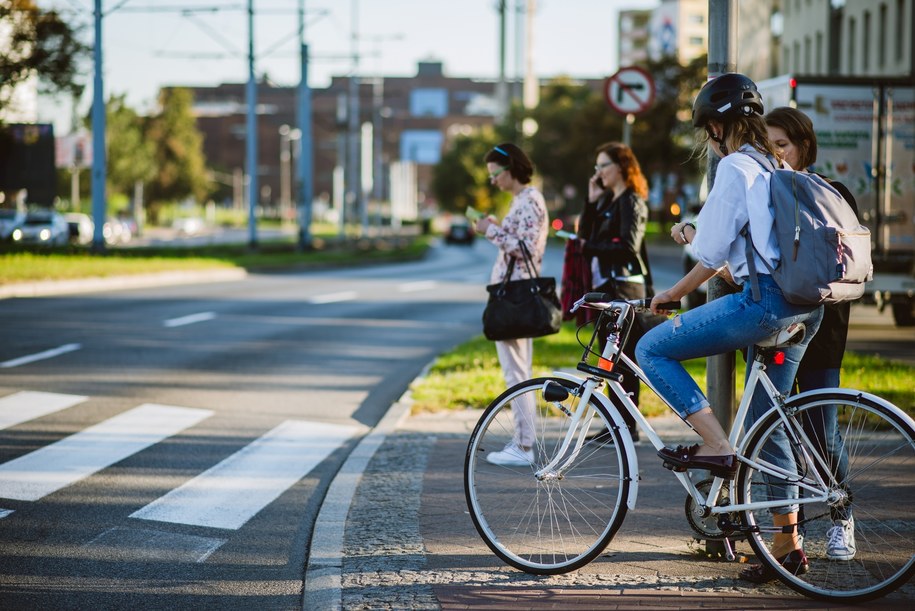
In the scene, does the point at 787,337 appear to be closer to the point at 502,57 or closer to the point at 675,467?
the point at 675,467

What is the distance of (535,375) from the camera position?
10562 millimetres

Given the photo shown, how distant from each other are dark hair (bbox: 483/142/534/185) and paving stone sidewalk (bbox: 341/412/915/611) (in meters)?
1.86

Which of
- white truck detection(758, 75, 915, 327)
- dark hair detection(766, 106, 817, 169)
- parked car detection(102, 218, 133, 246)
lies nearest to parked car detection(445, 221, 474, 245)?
parked car detection(102, 218, 133, 246)

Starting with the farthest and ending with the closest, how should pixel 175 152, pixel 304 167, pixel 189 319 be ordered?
pixel 175 152 < pixel 304 167 < pixel 189 319

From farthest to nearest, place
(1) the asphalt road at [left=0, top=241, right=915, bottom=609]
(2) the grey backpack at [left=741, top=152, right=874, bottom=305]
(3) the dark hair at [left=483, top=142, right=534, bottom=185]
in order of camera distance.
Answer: (3) the dark hair at [left=483, top=142, right=534, bottom=185]
(1) the asphalt road at [left=0, top=241, right=915, bottom=609]
(2) the grey backpack at [left=741, top=152, right=874, bottom=305]

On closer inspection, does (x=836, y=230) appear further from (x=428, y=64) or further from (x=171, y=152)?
(x=428, y=64)

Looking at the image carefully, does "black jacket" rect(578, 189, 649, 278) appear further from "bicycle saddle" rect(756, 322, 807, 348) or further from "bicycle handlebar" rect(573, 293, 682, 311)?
"bicycle saddle" rect(756, 322, 807, 348)

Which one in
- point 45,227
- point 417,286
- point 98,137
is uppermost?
point 98,137

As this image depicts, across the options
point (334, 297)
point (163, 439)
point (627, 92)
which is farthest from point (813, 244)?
point (334, 297)

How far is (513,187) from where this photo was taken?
7457 mm

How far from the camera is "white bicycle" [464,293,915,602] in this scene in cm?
463

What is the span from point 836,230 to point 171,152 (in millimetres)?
96071

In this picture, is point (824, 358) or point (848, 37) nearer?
point (824, 358)

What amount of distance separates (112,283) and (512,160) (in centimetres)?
1779
